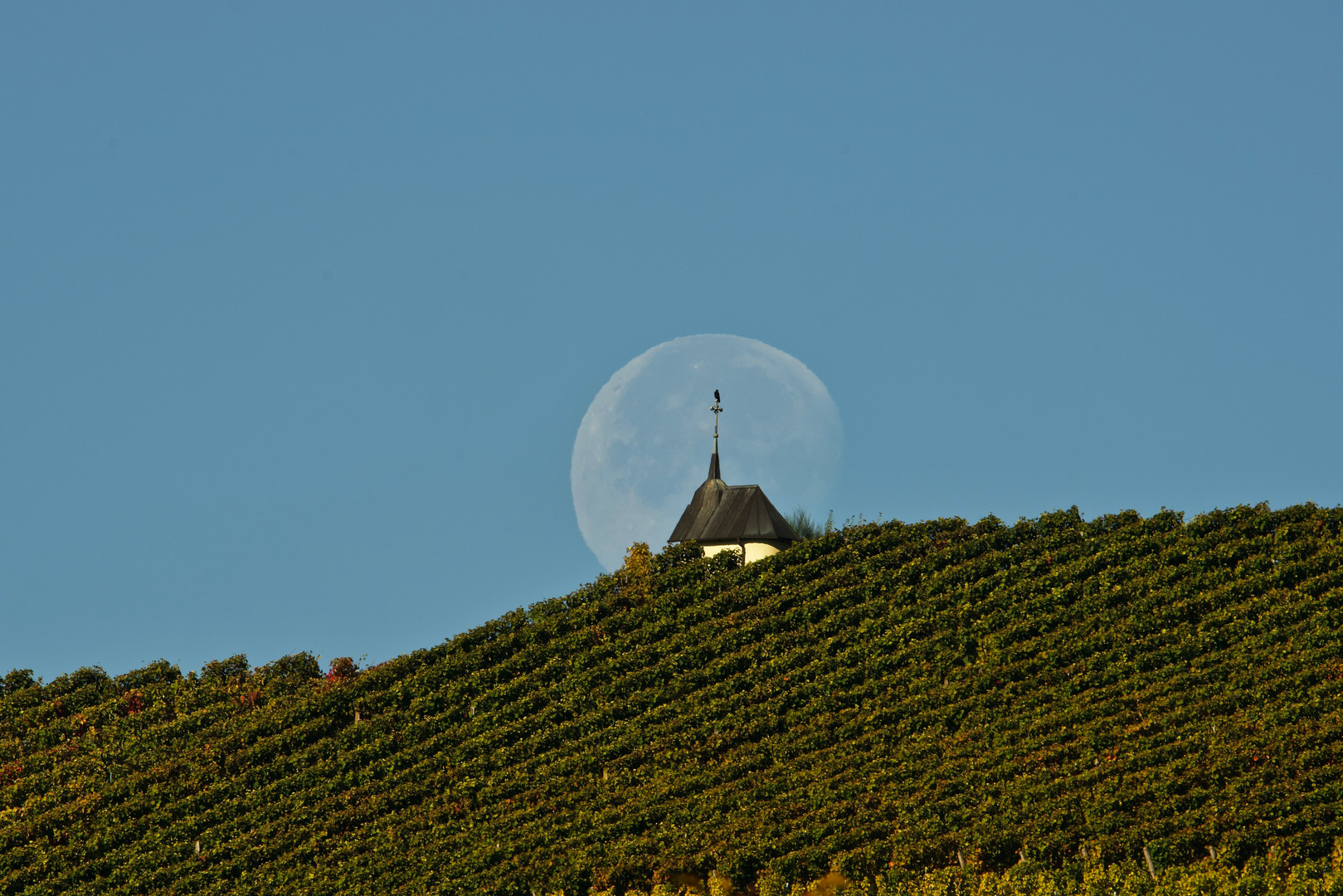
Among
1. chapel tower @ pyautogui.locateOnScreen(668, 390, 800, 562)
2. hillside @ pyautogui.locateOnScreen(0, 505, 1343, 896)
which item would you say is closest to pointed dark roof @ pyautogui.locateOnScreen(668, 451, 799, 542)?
chapel tower @ pyautogui.locateOnScreen(668, 390, 800, 562)

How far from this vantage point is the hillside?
2509 centimetres

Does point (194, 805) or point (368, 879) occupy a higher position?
point (194, 805)

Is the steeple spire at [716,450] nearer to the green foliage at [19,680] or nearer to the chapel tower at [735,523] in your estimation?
the chapel tower at [735,523]

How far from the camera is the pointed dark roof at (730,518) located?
41.8 meters

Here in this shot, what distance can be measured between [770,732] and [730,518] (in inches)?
544

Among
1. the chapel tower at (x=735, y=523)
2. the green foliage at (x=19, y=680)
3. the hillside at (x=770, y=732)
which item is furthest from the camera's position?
the chapel tower at (x=735, y=523)

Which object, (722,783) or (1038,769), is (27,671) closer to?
(722,783)

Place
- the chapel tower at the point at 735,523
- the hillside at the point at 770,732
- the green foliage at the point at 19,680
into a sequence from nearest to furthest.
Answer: the hillside at the point at 770,732 < the green foliage at the point at 19,680 < the chapel tower at the point at 735,523

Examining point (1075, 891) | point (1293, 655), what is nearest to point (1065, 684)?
point (1293, 655)

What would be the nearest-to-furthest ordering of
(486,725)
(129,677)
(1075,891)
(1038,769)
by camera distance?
(1075,891) < (1038,769) < (486,725) < (129,677)

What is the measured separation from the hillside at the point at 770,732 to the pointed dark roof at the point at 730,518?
6.84 m

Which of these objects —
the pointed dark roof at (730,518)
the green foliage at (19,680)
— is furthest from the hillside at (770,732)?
the pointed dark roof at (730,518)

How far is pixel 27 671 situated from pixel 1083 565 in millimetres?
26974

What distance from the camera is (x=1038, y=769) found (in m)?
26.3
